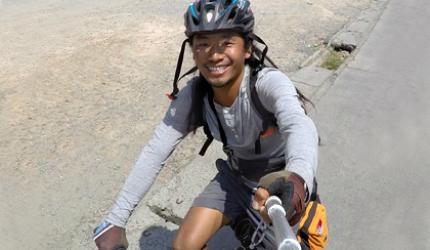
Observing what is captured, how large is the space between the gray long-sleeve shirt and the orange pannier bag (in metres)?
0.32

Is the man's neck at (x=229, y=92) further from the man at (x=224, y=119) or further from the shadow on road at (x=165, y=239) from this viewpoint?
the shadow on road at (x=165, y=239)

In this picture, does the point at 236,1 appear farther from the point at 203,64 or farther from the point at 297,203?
the point at 297,203

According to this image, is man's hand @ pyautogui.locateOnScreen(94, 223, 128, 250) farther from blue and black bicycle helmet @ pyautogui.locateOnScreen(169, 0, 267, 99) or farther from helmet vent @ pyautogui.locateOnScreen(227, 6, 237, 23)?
helmet vent @ pyautogui.locateOnScreen(227, 6, 237, 23)

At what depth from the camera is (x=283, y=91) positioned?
2125mm

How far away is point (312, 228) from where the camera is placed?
7.69ft

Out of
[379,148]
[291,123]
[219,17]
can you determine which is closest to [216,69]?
[219,17]

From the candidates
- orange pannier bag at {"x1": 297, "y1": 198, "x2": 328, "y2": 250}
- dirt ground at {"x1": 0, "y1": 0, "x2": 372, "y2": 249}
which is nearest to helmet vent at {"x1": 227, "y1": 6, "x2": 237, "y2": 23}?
→ orange pannier bag at {"x1": 297, "y1": 198, "x2": 328, "y2": 250}

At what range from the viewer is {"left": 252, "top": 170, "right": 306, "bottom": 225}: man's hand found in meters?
1.50

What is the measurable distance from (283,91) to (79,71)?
412 centimetres

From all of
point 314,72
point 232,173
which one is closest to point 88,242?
point 232,173

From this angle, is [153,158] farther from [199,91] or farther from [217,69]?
[217,69]

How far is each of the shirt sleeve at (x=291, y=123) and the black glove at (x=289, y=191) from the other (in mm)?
120

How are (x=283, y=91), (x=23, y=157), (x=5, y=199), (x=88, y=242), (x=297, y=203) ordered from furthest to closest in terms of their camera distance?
(x=23, y=157) → (x=5, y=199) → (x=88, y=242) → (x=283, y=91) → (x=297, y=203)

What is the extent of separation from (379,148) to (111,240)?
2.83m
